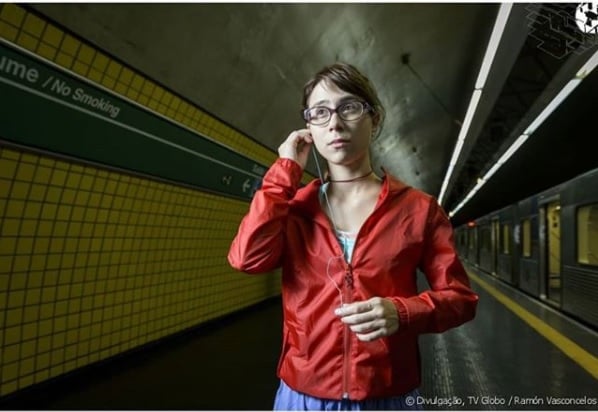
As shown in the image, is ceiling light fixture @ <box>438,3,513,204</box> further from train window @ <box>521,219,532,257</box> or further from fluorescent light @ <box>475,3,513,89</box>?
train window @ <box>521,219,532,257</box>

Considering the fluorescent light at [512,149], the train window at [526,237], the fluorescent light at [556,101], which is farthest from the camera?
the train window at [526,237]

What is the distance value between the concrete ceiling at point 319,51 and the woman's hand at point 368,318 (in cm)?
258

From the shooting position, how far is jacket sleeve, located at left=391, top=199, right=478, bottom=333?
3.58 feet

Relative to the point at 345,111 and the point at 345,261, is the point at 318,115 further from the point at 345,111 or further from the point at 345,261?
the point at 345,261

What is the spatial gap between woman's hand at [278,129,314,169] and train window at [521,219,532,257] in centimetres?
923

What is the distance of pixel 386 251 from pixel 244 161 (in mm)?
4354

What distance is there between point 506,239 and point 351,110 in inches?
470

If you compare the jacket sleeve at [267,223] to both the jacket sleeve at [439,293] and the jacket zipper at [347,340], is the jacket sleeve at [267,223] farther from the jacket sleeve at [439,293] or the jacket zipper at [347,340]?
the jacket sleeve at [439,293]

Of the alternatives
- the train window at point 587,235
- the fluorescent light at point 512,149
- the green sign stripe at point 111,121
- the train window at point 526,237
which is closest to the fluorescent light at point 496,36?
the train window at point 587,235

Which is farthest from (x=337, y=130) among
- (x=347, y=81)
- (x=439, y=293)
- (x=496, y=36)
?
(x=496, y=36)

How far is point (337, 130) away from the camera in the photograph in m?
1.23

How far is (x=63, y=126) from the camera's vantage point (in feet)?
8.99

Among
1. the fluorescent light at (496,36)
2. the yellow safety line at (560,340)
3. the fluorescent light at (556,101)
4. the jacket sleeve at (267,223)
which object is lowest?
the yellow safety line at (560,340)

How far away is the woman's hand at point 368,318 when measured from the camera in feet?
3.38
